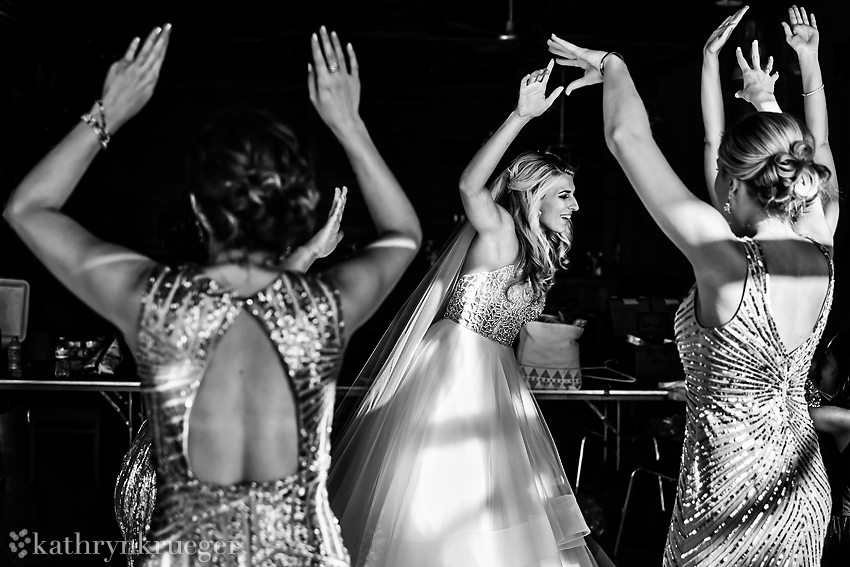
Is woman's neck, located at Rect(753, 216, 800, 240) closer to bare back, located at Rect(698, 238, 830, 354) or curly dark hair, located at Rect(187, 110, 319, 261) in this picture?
bare back, located at Rect(698, 238, 830, 354)

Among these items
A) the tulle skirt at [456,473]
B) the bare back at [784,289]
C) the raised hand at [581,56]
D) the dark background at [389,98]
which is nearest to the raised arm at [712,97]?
the raised hand at [581,56]

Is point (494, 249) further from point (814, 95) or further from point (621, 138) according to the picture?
point (621, 138)

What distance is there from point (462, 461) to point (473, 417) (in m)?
0.16

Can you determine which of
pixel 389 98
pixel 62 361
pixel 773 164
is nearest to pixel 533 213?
pixel 773 164

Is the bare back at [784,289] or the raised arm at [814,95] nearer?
the bare back at [784,289]

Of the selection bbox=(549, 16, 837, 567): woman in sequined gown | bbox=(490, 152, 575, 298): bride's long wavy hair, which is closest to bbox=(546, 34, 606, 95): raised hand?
bbox=(549, 16, 837, 567): woman in sequined gown

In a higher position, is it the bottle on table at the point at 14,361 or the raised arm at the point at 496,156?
the raised arm at the point at 496,156

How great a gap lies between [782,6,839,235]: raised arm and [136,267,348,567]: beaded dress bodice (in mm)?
1307

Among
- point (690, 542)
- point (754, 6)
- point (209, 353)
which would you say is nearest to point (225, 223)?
point (209, 353)

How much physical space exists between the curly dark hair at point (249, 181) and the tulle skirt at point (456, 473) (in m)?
1.62

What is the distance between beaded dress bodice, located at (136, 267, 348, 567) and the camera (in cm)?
125

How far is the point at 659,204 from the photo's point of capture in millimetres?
1574

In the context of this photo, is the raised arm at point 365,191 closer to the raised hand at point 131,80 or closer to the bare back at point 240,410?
the bare back at point 240,410

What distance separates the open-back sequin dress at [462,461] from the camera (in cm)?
265
